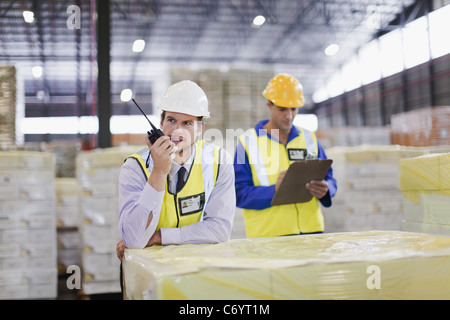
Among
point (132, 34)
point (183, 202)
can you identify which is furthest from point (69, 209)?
point (132, 34)

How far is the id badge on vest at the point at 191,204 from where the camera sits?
2.07 metres

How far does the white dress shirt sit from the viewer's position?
1888 mm

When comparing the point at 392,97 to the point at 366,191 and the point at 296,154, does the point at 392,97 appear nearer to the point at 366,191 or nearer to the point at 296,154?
the point at 366,191

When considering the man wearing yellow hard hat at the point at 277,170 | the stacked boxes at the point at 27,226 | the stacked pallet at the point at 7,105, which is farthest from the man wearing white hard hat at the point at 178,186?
the stacked pallet at the point at 7,105

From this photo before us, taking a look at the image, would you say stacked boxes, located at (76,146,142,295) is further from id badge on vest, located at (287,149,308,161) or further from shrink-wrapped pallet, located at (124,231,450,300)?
shrink-wrapped pallet, located at (124,231,450,300)

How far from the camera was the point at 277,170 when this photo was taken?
3254mm

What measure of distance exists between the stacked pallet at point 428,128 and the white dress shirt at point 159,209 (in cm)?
703

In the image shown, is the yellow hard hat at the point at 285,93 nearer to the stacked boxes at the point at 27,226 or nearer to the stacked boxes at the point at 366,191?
the stacked boxes at the point at 366,191

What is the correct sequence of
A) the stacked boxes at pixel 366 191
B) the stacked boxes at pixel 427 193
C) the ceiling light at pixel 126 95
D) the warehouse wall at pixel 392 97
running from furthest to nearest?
the warehouse wall at pixel 392 97 → the stacked boxes at pixel 366 191 → the stacked boxes at pixel 427 193 → the ceiling light at pixel 126 95

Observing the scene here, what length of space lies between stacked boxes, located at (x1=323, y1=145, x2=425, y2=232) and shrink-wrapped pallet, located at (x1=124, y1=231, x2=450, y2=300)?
3.91 m

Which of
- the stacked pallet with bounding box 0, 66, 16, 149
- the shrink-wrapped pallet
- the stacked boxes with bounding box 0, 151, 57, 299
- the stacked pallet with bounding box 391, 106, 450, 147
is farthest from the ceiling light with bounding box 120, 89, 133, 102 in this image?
the stacked pallet with bounding box 391, 106, 450, 147

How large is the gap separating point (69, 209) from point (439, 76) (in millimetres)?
14382
